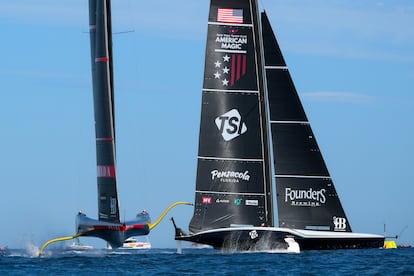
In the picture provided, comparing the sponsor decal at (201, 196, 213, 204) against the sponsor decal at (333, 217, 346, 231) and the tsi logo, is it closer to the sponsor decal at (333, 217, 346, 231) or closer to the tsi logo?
the tsi logo

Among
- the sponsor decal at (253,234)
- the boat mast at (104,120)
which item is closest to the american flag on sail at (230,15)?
the boat mast at (104,120)

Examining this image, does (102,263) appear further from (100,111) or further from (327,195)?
(327,195)

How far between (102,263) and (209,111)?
9.23 meters

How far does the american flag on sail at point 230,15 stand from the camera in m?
51.2

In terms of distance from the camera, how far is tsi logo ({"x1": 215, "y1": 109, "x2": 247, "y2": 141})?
50562 mm

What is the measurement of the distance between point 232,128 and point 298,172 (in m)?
3.68

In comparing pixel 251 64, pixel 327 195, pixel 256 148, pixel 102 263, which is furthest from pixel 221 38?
pixel 102 263

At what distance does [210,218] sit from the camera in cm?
5094

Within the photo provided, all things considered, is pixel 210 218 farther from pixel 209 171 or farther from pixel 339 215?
pixel 339 215

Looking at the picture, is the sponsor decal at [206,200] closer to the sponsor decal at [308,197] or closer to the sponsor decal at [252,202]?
the sponsor decal at [252,202]

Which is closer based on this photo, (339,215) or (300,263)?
(300,263)

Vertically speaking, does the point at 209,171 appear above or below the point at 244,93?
below

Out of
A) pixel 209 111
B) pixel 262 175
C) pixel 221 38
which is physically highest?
pixel 221 38

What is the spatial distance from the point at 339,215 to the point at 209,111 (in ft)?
25.4
